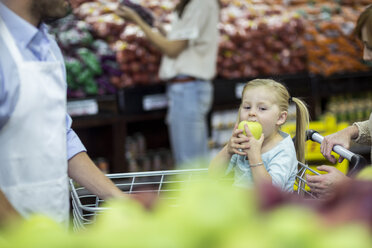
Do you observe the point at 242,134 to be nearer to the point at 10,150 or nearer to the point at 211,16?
the point at 10,150

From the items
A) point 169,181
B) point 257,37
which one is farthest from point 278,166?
point 257,37

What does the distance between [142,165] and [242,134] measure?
264cm

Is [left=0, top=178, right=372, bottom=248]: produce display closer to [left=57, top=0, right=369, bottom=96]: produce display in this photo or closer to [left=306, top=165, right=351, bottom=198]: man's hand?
[left=306, top=165, right=351, bottom=198]: man's hand

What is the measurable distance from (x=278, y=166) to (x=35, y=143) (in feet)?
2.87

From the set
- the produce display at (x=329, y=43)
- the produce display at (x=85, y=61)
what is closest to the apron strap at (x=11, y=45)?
the produce display at (x=85, y=61)

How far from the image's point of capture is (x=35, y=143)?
4.07ft

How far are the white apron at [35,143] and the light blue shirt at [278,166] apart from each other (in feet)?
2.41

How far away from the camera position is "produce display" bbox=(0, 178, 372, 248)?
58cm

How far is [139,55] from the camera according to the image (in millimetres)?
4266

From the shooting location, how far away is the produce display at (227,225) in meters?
0.58

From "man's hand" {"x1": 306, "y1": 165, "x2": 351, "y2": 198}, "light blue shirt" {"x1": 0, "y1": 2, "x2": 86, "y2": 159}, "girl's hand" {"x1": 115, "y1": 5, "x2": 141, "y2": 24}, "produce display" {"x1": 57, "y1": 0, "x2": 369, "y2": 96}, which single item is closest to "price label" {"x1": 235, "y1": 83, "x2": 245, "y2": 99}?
"produce display" {"x1": 57, "y1": 0, "x2": 369, "y2": 96}

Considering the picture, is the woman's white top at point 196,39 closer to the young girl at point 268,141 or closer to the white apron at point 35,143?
the young girl at point 268,141

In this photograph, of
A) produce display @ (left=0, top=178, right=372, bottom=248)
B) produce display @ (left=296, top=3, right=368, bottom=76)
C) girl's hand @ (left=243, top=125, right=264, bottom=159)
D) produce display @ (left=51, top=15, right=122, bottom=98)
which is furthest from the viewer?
produce display @ (left=296, top=3, right=368, bottom=76)

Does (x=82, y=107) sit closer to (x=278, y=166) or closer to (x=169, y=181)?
(x=278, y=166)
